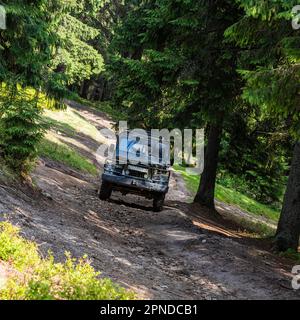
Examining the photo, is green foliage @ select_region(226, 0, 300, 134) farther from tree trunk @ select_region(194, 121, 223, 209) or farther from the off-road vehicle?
tree trunk @ select_region(194, 121, 223, 209)

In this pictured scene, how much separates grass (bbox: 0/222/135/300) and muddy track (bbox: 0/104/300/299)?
3.72 ft

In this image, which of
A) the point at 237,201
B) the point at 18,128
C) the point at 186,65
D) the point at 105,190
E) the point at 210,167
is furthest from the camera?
the point at 237,201

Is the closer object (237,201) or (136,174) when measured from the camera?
(136,174)

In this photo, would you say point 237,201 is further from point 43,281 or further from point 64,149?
point 43,281

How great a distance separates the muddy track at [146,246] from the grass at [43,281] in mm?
1135

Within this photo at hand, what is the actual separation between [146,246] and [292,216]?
178 inches

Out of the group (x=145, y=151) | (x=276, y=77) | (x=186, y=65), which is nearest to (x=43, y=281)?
(x=276, y=77)

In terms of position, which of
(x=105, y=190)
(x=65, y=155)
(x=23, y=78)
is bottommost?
(x=105, y=190)

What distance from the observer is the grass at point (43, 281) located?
223 inches

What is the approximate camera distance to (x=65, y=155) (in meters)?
22.6

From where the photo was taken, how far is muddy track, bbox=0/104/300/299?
8922 mm

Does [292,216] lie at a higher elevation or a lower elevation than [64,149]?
lower

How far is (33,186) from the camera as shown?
43.0 feet
